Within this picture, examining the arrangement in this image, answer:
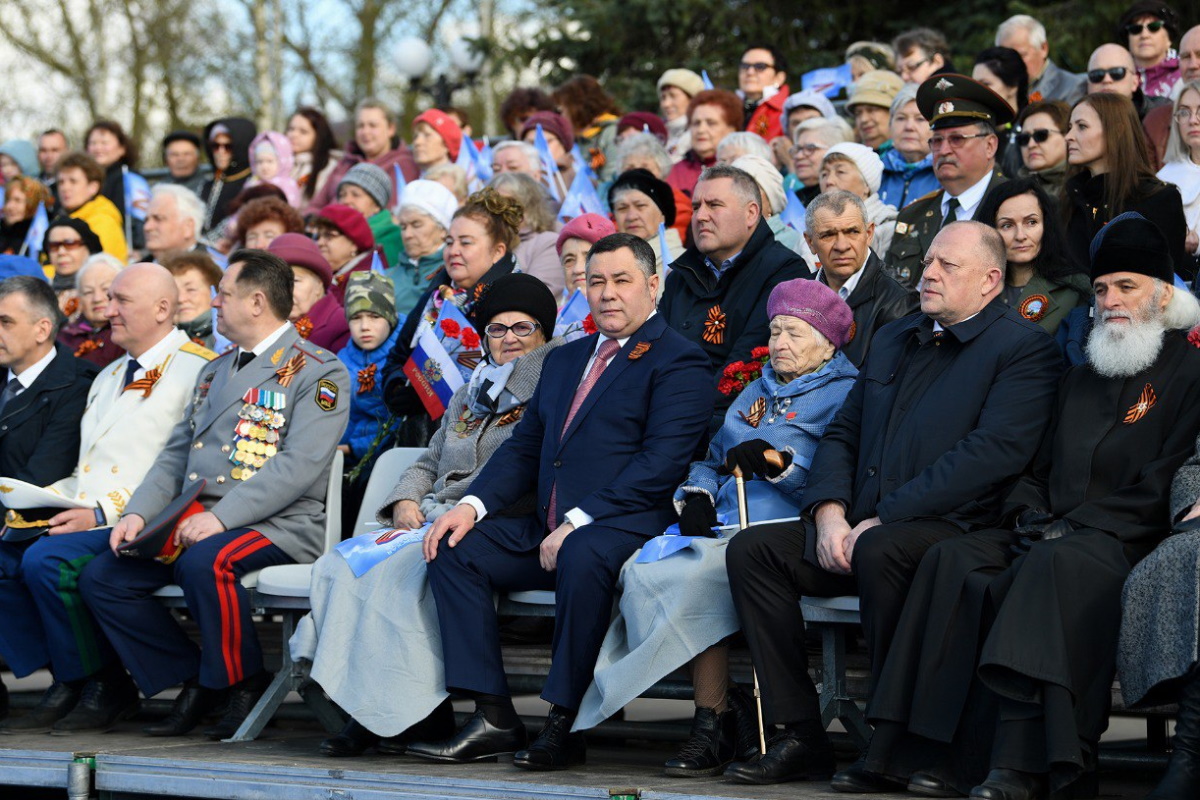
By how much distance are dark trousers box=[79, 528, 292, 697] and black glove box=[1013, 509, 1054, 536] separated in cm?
315

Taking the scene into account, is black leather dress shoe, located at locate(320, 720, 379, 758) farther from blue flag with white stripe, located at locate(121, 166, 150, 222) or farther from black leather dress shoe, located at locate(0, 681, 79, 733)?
blue flag with white stripe, located at locate(121, 166, 150, 222)

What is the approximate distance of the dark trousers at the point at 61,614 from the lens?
280 inches

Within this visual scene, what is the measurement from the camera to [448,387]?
7434 mm

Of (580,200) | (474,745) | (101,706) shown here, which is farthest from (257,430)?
(580,200)

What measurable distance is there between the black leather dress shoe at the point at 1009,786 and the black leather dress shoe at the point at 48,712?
4.23m

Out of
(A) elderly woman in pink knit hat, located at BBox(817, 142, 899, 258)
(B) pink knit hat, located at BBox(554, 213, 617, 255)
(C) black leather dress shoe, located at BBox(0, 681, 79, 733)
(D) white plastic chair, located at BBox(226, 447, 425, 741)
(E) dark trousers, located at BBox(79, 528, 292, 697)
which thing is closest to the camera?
(D) white plastic chair, located at BBox(226, 447, 425, 741)

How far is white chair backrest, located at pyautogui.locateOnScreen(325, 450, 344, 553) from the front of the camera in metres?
7.08

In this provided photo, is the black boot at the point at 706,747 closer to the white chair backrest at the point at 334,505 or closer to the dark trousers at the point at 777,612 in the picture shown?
the dark trousers at the point at 777,612

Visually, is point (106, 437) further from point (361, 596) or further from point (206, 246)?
point (206, 246)

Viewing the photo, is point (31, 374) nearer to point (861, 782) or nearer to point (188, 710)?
point (188, 710)

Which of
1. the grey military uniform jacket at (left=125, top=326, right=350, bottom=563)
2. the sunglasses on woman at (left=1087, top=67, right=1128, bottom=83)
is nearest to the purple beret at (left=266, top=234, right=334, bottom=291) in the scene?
the grey military uniform jacket at (left=125, top=326, right=350, bottom=563)

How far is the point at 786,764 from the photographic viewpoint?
524 cm

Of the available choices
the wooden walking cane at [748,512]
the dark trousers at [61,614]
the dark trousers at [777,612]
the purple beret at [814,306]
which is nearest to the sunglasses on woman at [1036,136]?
the purple beret at [814,306]

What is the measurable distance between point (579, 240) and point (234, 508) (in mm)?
2069
